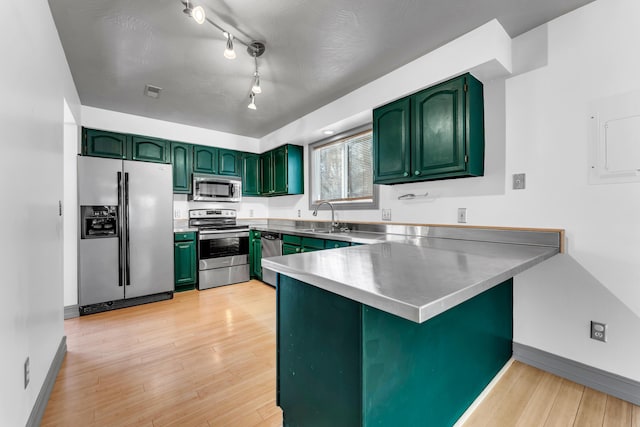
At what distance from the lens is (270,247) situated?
3.89 m

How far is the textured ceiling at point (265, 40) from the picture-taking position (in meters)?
1.77

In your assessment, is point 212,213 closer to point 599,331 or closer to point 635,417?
point 599,331

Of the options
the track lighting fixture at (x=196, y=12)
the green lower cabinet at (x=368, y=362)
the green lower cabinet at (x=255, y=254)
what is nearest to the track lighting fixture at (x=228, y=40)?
the track lighting fixture at (x=196, y=12)

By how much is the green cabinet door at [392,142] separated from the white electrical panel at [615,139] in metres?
1.19

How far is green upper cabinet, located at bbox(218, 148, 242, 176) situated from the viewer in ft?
14.6

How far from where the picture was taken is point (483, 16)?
183 centimetres

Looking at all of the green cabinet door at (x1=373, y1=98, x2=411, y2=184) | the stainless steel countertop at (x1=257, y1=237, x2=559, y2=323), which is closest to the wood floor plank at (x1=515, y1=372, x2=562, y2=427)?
the stainless steel countertop at (x1=257, y1=237, x2=559, y2=323)

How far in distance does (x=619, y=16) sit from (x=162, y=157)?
15.7 feet

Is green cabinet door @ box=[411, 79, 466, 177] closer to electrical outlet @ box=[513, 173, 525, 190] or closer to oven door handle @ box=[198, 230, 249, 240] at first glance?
electrical outlet @ box=[513, 173, 525, 190]

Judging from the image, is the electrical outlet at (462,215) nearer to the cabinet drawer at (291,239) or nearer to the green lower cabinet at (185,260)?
the cabinet drawer at (291,239)

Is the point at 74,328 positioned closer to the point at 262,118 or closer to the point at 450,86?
the point at 262,118

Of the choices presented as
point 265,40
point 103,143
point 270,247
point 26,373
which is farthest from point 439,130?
point 103,143

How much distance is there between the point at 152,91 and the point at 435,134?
3.07m

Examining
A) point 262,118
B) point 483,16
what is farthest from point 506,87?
point 262,118
